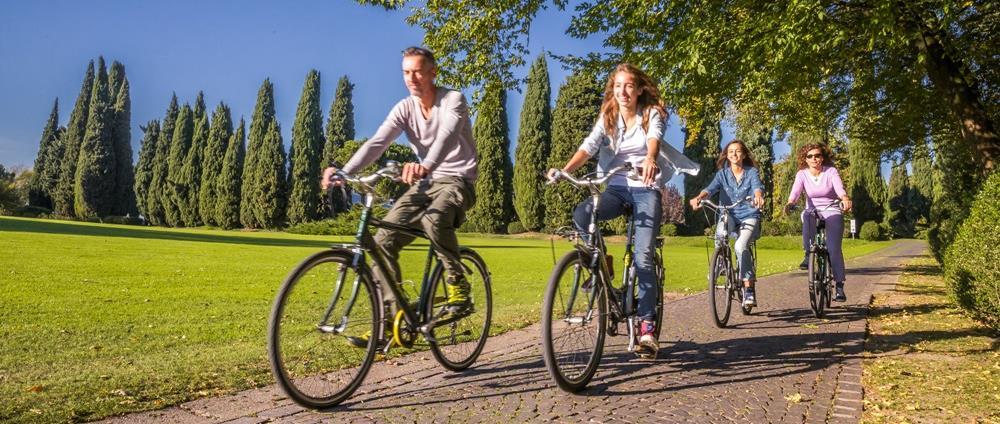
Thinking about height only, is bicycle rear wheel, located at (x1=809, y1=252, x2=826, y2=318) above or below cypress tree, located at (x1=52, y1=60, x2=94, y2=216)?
below

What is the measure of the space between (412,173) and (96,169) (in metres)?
65.4

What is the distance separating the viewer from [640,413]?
334cm

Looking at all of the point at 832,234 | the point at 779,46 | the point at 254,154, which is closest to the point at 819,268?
the point at 832,234

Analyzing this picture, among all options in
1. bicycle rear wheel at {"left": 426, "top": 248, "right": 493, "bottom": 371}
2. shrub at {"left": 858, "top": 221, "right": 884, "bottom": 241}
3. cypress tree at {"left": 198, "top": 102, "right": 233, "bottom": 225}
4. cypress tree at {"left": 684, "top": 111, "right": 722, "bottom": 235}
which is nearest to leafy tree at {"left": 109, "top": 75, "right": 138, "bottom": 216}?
cypress tree at {"left": 198, "top": 102, "right": 233, "bottom": 225}

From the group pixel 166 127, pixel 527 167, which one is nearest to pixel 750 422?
pixel 527 167

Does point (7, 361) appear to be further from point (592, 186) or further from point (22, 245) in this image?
point (22, 245)

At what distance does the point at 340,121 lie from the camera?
2179 inches

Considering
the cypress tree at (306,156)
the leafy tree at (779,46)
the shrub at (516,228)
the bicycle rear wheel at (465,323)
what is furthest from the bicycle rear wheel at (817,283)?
the cypress tree at (306,156)

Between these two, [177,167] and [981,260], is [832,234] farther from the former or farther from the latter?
[177,167]

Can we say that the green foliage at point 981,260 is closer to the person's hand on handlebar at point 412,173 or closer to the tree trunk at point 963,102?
the tree trunk at point 963,102

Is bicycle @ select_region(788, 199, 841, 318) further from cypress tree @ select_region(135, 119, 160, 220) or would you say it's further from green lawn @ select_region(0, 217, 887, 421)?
cypress tree @ select_region(135, 119, 160, 220)

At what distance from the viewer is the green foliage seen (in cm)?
552

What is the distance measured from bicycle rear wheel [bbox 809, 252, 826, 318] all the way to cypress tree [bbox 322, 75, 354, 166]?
1979 inches

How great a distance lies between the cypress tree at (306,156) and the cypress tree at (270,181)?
2.95 ft
